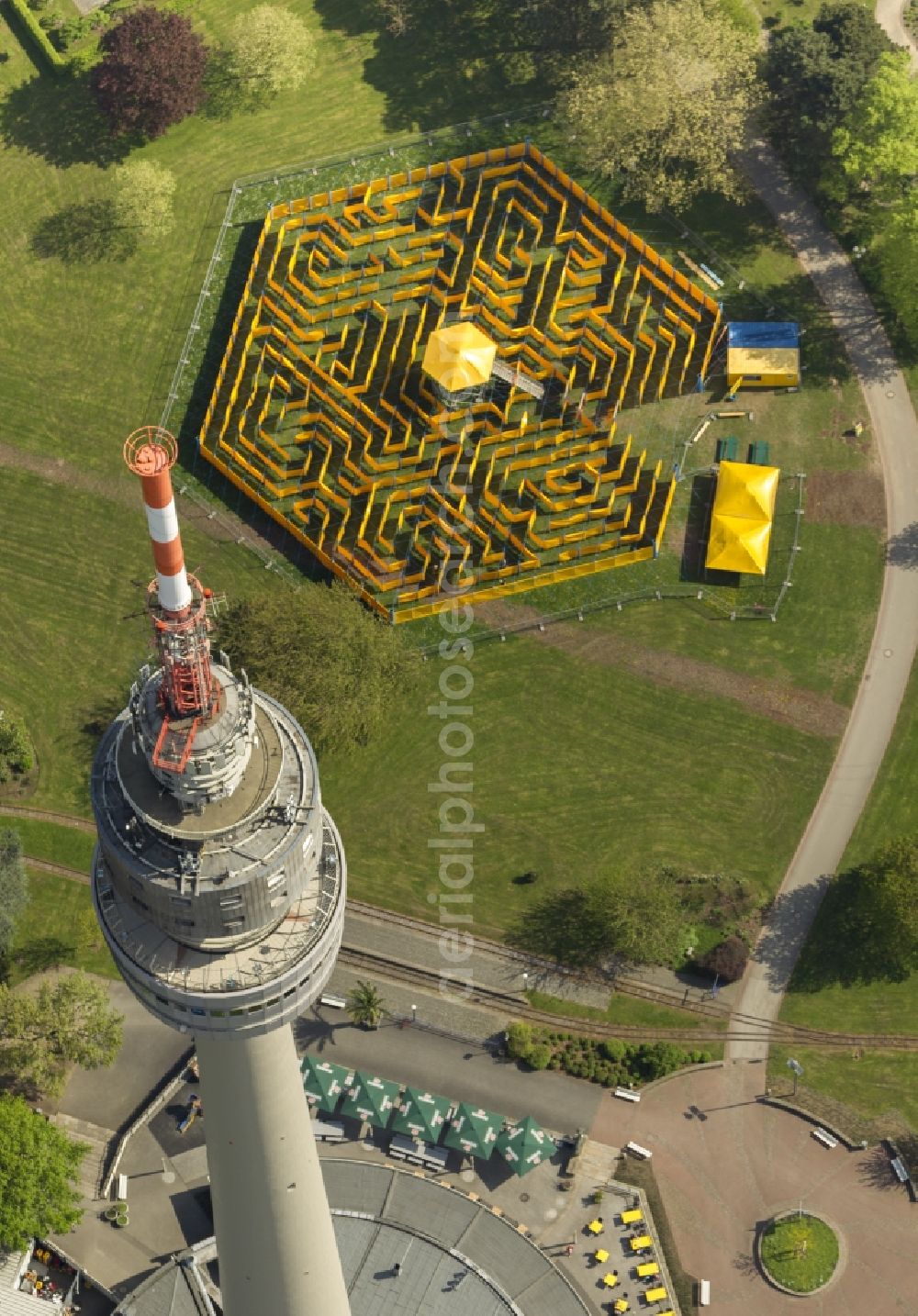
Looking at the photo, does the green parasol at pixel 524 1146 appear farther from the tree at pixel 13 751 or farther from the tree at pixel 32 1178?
the tree at pixel 13 751

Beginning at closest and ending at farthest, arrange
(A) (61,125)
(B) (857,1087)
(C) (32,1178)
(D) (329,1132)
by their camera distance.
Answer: (C) (32,1178) < (D) (329,1132) < (B) (857,1087) < (A) (61,125)

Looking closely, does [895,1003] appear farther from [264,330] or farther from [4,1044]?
[264,330]

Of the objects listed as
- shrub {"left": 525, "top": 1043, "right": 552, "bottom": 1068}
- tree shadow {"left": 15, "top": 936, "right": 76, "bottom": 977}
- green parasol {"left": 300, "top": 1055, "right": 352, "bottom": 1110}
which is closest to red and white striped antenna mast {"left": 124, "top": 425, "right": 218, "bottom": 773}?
green parasol {"left": 300, "top": 1055, "right": 352, "bottom": 1110}

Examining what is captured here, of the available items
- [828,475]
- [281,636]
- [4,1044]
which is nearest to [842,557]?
[828,475]

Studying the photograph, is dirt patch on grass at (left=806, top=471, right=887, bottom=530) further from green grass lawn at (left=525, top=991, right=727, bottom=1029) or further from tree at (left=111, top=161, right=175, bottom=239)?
tree at (left=111, top=161, right=175, bottom=239)

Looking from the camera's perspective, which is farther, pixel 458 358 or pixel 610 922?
pixel 458 358

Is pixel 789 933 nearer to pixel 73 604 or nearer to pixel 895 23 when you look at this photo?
pixel 73 604

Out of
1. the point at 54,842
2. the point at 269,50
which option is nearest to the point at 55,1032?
the point at 54,842
